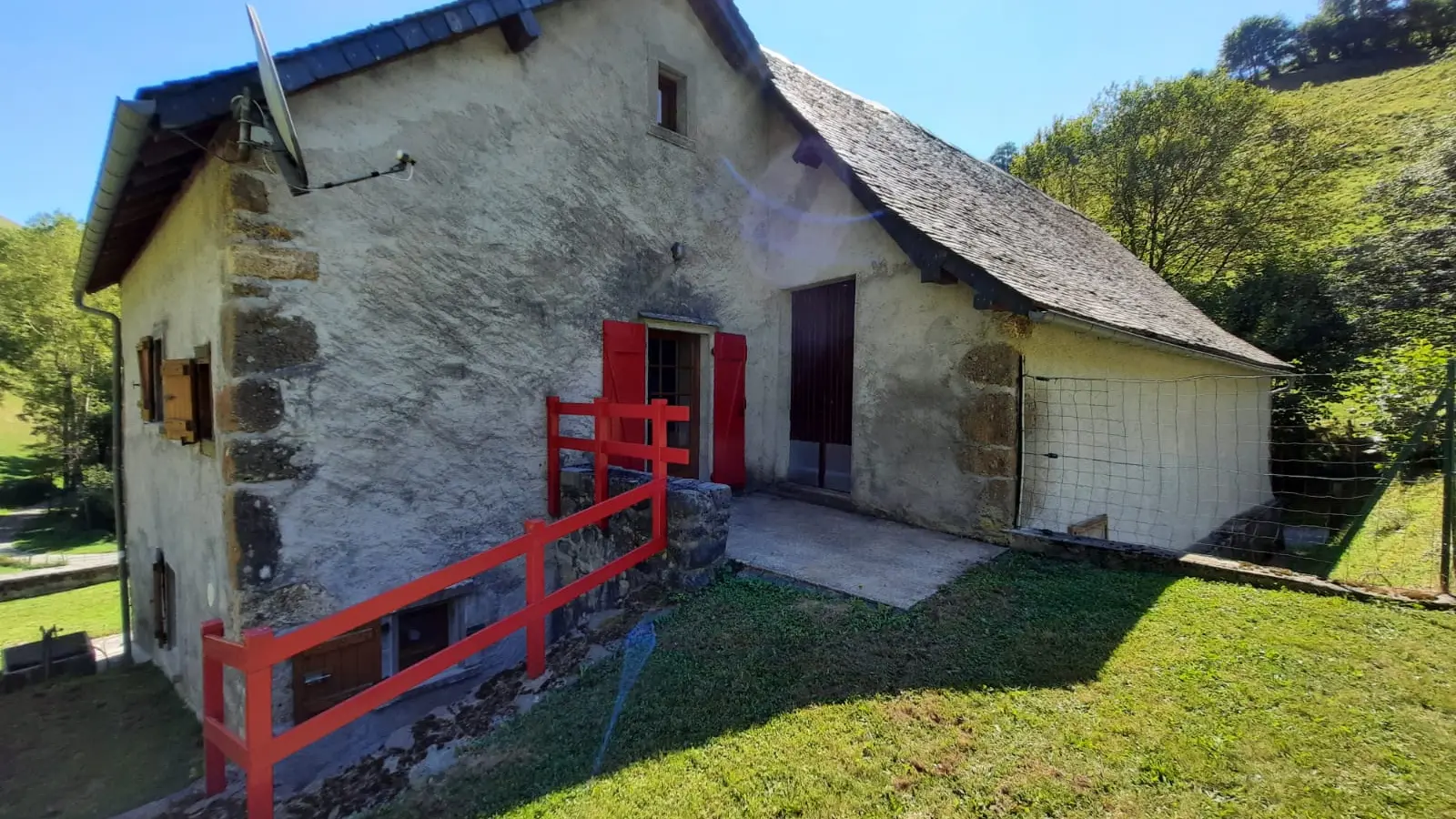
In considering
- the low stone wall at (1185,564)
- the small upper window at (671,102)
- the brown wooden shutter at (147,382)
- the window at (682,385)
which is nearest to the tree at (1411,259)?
the low stone wall at (1185,564)

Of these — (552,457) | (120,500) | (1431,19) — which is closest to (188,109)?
(552,457)

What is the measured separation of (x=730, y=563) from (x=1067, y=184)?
22.0 m

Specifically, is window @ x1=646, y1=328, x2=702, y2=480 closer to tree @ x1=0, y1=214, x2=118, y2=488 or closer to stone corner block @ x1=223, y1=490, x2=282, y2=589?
stone corner block @ x1=223, y1=490, x2=282, y2=589

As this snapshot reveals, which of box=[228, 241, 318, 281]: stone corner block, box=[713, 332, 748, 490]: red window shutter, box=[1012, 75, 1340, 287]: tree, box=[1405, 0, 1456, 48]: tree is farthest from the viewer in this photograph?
box=[1405, 0, 1456, 48]: tree

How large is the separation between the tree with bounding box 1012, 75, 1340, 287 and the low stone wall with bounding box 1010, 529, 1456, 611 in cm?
1776

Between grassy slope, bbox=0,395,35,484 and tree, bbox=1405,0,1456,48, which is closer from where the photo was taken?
grassy slope, bbox=0,395,35,484

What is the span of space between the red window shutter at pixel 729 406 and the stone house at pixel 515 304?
0.03 meters

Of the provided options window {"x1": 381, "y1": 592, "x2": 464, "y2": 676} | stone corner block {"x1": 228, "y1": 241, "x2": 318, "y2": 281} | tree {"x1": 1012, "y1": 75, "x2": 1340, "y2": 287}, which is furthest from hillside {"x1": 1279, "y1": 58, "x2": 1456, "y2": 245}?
stone corner block {"x1": 228, "y1": 241, "x2": 318, "y2": 281}

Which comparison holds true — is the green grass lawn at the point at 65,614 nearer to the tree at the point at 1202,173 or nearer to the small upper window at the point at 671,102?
the small upper window at the point at 671,102

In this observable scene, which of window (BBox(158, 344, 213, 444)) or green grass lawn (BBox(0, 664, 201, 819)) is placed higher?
window (BBox(158, 344, 213, 444))

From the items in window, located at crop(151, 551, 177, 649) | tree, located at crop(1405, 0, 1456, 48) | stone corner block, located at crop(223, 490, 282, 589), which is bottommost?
window, located at crop(151, 551, 177, 649)

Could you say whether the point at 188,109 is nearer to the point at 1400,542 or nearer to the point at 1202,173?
the point at 1400,542

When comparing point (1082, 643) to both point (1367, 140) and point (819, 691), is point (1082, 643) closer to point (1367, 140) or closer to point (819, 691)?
point (819, 691)

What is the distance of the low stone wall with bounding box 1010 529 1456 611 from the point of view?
3893 mm
